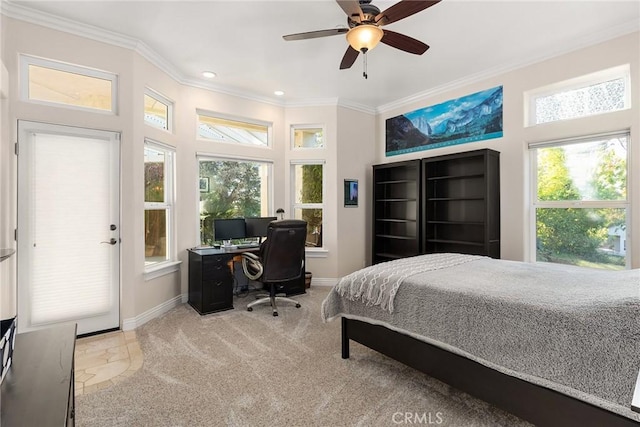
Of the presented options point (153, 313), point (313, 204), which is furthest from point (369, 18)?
point (153, 313)

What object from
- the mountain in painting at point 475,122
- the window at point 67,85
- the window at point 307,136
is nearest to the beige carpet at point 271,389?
the window at point 67,85

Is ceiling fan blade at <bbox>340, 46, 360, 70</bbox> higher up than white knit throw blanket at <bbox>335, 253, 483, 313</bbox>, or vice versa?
ceiling fan blade at <bbox>340, 46, 360, 70</bbox>

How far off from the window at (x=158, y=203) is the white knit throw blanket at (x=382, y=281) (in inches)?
96.6

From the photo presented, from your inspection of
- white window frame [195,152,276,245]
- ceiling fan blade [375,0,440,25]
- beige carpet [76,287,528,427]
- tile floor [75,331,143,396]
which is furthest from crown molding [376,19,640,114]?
tile floor [75,331,143,396]

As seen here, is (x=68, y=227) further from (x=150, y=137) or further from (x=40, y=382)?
(x=40, y=382)

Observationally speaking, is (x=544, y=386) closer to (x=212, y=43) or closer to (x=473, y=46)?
(x=473, y=46)

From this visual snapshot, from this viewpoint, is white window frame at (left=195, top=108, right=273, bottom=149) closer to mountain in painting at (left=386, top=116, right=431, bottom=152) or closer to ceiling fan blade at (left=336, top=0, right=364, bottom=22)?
mountain in painting at (left=386, top=116, right=431, bottom=152)

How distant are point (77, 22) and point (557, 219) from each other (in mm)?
5371

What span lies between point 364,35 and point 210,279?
301cm

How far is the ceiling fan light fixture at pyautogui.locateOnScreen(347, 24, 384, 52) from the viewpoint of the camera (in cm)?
229

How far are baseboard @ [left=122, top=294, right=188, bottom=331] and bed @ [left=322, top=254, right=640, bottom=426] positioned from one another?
7.15 ft

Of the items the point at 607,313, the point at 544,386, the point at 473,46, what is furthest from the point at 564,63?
the point at 544,386

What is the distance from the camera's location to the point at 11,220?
8.74ft

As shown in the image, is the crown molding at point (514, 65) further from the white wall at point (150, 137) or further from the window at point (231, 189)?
the window at point (231, 189)
